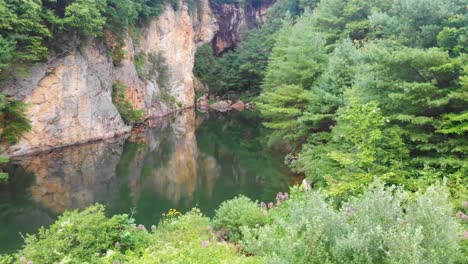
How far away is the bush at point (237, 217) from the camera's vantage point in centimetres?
916

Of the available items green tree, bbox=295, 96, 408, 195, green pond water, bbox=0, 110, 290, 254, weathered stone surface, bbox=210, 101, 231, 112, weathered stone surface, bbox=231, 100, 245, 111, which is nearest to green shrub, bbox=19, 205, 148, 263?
green pond water, bbox=0, 110, 290, 254

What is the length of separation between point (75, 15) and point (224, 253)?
2192 cm

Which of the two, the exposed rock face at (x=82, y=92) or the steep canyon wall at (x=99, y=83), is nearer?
the exposed rock face at (x=82, y=92)

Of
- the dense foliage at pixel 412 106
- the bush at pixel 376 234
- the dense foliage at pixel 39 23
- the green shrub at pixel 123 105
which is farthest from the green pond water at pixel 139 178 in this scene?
the bush at pixel 376 234

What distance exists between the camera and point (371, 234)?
4555mm

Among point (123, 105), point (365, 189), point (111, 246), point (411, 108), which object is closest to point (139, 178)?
point (111, 246)

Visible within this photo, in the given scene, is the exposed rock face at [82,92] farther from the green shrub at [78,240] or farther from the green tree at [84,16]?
the green shrub at [78,240]

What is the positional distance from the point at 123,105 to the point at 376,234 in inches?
1183

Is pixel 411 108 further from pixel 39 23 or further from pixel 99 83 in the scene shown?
pixel 99 83

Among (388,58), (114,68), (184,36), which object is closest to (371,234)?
(388,58)

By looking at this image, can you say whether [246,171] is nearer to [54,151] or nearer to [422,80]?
[422,80]

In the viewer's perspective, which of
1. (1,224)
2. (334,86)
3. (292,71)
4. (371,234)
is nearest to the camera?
(371,234)

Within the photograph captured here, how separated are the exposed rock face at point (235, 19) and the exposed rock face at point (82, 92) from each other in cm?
1611

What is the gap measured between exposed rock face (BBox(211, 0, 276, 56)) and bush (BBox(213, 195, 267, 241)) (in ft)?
166
